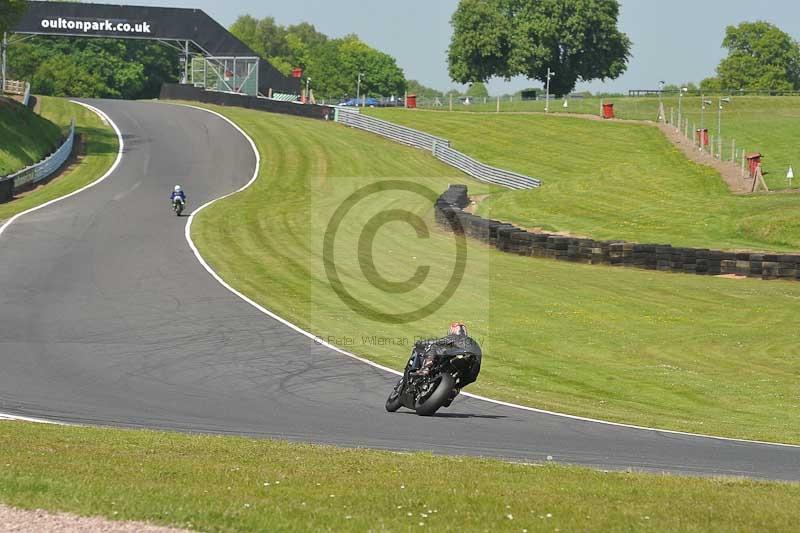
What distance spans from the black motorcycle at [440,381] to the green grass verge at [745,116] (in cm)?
3763

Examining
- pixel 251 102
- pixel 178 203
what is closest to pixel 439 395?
pixel 178 203

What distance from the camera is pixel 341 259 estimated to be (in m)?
32.4

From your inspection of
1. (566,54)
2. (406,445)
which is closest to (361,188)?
(406,445)

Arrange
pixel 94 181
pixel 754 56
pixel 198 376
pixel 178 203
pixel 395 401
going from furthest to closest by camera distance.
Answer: pixel 754 56 → pixel 94 181 → pixel 178 203 → pixel 198 376 → pixel 395 401

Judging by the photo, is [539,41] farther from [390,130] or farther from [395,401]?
[395,401]

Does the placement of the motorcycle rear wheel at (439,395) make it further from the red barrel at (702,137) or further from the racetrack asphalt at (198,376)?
the red barrel at (702,137)

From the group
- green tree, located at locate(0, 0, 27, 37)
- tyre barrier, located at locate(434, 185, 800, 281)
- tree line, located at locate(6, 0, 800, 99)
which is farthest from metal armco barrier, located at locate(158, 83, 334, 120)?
tree line, located at locate(6, 0, 800, 99)

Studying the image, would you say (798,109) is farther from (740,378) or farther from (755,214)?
(740,378)

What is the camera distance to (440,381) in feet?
50.4

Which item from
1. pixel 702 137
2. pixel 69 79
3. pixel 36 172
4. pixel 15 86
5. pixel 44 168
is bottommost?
pixel 36 172

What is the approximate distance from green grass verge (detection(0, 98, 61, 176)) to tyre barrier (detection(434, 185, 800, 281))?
22452 mm

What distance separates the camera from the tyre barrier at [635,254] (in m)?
29.6

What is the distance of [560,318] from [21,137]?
35300mm

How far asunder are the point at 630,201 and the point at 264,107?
38.1 metres
